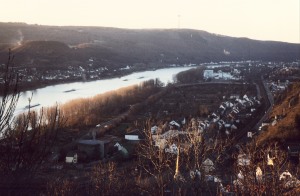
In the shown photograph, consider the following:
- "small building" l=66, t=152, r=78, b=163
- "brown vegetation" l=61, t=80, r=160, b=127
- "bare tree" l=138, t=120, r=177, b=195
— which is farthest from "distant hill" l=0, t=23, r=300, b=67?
"bare tree" l=138, t=120, r=177, b=195

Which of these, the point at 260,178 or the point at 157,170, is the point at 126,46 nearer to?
the point at 157,170

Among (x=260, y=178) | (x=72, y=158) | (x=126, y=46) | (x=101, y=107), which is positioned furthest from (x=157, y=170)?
(x=126, y=46)

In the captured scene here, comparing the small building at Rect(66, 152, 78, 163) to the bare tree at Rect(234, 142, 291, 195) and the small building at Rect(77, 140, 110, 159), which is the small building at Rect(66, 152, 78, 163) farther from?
the bare tree at Rect(234, 142, 291, 195)

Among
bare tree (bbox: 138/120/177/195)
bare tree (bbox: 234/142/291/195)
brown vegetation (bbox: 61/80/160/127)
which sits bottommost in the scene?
brown vegetation (bbox: 61/80/160/127)

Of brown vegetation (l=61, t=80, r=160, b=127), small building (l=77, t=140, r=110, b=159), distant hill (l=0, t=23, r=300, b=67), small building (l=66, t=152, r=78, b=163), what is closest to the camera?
small building (l=66, t=152, r=78, b=163)

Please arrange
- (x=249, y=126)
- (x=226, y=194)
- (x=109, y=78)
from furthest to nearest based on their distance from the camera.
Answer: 1. (x=109, y=78)
2. (x=249, y=126)
3. (x=226, y=194)

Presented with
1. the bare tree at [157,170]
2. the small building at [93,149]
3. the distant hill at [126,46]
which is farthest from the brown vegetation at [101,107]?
the distant hill at [126,46]

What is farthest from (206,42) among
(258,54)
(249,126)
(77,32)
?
(249,126)

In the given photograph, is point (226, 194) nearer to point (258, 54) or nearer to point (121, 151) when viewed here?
point (121, 151)
